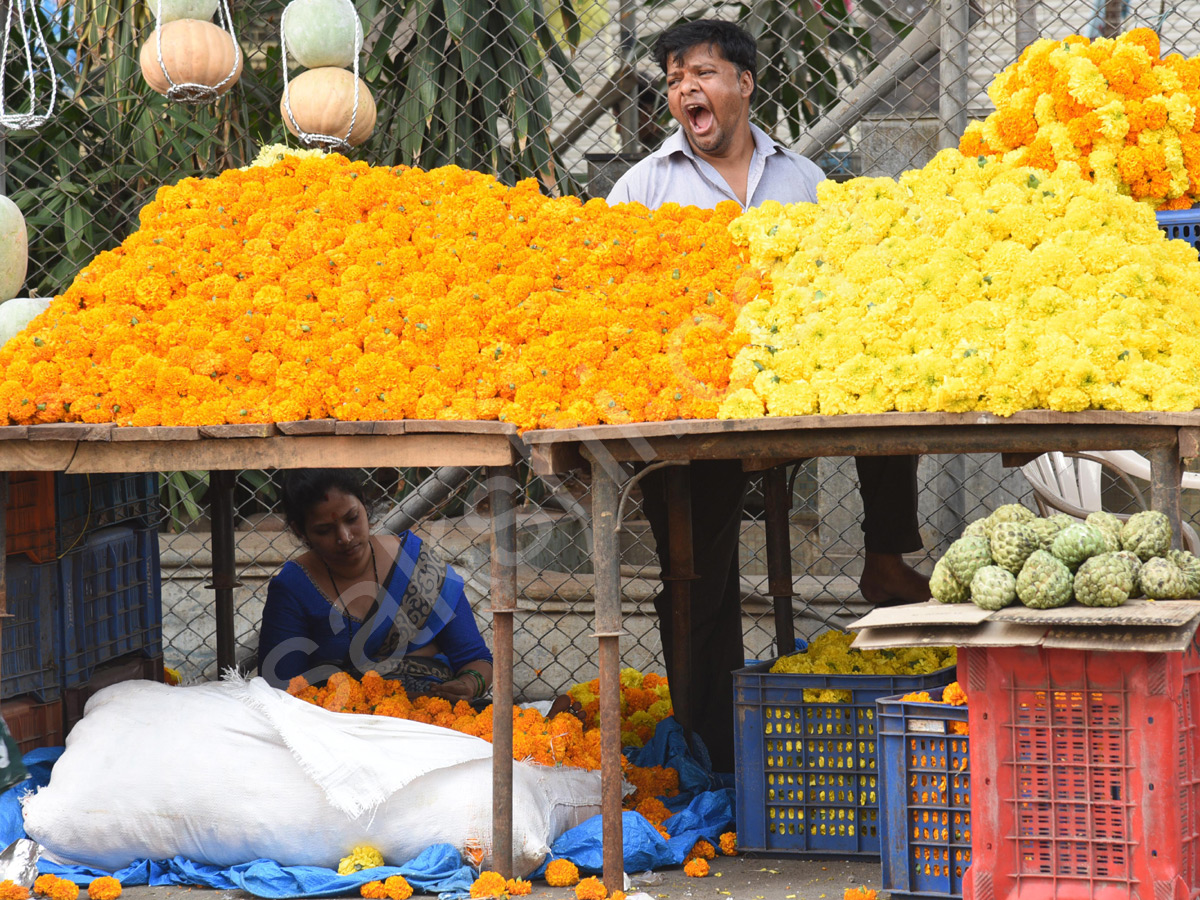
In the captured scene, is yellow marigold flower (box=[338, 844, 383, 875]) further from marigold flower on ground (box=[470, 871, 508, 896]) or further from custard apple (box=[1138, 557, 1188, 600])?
custard apple (box=[1138, 557, 1188, 600])

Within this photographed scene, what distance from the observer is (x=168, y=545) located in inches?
279

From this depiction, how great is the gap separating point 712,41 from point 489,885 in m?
3.10

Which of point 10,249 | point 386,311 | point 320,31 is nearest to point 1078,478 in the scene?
point 386,311

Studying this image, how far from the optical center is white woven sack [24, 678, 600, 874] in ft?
13.5

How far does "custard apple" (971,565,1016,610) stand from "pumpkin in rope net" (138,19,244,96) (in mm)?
3307

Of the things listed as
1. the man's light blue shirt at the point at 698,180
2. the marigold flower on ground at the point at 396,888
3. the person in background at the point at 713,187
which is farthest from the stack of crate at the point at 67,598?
the man's light blue shirt at the point at 698,180

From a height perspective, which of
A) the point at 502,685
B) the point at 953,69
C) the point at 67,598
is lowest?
the point at 502,685

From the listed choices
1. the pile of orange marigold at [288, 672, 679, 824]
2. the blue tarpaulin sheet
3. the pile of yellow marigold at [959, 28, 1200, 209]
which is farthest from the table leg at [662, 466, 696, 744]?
the pile of yellow marigold at [959, 28, 1200, 209]

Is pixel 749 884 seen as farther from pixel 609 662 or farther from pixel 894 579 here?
pixel 894 579

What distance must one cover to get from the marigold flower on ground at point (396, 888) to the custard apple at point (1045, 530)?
2092 millimetres

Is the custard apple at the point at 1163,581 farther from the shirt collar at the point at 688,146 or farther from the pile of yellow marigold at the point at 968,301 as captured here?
the shirt collar at the point at 688,146

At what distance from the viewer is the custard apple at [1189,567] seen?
3137 millimetres

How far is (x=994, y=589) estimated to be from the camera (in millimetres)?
3109

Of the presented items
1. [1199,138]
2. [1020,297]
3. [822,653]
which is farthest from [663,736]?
[1199,138]
